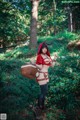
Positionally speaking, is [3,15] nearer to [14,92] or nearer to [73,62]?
[73,62]

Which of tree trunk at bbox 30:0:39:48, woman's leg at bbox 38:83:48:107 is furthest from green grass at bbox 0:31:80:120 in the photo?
tree trunk at bbox 30:0:39:48

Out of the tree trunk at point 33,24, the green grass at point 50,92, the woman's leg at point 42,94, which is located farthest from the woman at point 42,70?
the tree trunk at point 33,24

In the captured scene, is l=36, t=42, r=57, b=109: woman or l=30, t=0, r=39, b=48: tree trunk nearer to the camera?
l=36, t=42, r=57, b=109: woman

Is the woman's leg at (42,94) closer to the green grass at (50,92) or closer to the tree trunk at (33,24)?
the green grass at (50,92)

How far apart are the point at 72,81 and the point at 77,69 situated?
1698mm

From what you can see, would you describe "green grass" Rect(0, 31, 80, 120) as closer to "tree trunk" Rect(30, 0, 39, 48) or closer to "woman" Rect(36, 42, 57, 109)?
"woman" Rect(36, 42, 57, 109)

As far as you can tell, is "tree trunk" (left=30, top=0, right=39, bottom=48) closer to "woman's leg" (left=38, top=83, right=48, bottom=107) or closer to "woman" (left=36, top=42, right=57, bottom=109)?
"woman" (left=36, top=42, right=57, bottom=109)

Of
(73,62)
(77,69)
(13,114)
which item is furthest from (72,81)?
(13,114)

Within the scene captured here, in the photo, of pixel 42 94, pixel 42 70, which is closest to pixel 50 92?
pixel 42 94

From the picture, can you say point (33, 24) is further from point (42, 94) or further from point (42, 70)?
point (42, 94)

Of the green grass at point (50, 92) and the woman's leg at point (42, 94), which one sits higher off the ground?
the woman's leg at point (42, 94)

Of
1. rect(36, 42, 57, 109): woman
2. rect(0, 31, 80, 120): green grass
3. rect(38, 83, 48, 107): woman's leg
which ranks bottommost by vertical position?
rect(0, 31, 80, 120): green grass

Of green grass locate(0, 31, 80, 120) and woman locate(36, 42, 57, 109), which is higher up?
woman locate(36, 42, 57, 109)

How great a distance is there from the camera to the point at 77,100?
7828mm
